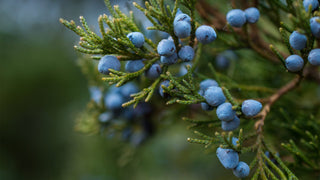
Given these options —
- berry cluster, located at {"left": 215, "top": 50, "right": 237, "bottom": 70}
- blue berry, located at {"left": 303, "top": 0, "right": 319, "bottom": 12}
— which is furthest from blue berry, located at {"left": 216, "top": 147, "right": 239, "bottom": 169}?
berry cluster, located at {"left": 215, "top": 50, "right": 237, "bottom": 70}

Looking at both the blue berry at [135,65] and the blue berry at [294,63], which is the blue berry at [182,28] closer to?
the blue berry at [135,65]

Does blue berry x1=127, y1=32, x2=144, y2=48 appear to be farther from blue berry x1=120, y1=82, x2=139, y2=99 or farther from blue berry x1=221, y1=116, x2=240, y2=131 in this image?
blue berry x1=120, y1=82, x2=139, y2=99

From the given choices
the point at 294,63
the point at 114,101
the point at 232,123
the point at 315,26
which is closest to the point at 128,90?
the point at 114,101

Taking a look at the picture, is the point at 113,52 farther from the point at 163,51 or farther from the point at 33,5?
the point at 33,5

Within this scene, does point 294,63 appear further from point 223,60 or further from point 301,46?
point 223,60

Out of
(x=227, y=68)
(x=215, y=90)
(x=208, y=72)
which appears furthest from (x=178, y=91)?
(x=227, y=68)

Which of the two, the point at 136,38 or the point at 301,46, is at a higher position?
the point at 136,38
